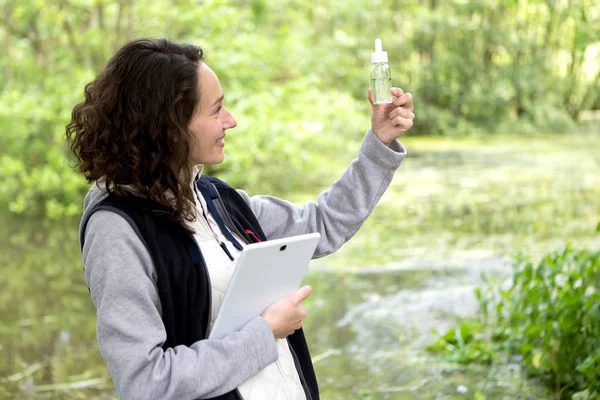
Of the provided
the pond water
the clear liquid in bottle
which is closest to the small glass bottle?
the clear liquid in bottle

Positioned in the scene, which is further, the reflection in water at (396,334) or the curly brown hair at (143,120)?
the reflection in water at (396,334)

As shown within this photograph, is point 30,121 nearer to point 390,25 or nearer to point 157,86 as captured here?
point 157,86

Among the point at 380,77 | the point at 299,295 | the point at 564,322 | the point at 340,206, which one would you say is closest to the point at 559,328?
the point at 564,322

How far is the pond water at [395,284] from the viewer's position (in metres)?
3.43

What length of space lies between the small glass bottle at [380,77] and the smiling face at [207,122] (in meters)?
0.33

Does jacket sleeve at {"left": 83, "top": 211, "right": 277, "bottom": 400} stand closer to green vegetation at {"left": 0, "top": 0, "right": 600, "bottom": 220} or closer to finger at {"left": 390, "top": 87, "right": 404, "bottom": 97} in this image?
finger at {"left": 390, "top": 87, "right": 404, "bottom": 97}

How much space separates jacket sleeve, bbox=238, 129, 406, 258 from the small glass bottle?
68 mm

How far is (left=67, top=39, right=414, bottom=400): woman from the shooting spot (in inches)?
46.2

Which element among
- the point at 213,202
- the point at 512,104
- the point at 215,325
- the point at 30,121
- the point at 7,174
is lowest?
the point at 512,104

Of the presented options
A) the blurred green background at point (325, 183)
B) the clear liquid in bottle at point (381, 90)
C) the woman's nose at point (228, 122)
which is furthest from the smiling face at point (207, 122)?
the blurred green background at point (325, 183)

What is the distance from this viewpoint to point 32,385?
351 centimetres

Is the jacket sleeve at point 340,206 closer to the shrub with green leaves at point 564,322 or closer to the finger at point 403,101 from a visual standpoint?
the finger at point 403,101

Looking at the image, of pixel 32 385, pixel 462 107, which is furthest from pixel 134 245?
pixel 462 107

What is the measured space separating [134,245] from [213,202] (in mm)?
250
